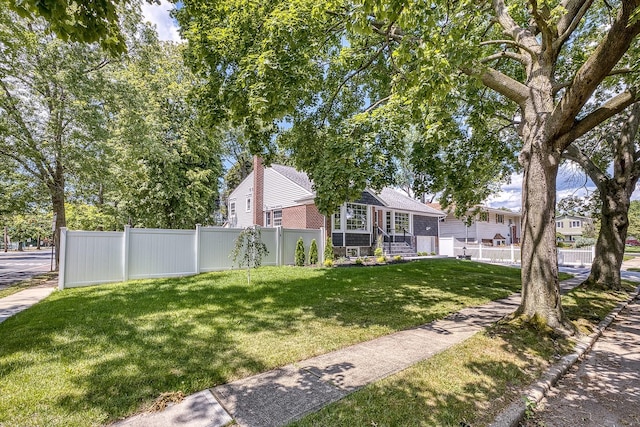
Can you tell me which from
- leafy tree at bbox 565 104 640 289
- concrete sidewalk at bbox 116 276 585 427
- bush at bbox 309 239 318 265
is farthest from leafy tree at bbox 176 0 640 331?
bush at bbox 309 239 318 265

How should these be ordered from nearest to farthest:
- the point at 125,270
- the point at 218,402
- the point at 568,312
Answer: the point at 218,402 < the point at 568,312 < the point at 125,270

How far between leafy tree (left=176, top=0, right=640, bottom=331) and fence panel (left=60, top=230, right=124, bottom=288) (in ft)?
19.1

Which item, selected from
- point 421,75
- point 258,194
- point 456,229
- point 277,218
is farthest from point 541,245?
point 456,229

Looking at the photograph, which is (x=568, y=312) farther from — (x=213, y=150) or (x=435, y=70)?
(x=213, y=150)

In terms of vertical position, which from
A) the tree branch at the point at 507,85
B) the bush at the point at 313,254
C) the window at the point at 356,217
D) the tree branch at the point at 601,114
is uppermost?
the tree branch at the point at 507,85

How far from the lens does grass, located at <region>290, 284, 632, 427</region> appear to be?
2.76 metres

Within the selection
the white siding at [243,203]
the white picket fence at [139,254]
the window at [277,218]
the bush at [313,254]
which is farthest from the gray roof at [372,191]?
the white picket fence at [139,254]

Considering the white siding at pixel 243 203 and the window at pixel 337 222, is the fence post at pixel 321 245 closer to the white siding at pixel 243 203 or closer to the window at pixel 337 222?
the window at pixel 337 222

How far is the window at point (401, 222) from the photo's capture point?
21.3 meters

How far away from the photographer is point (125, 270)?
951cm

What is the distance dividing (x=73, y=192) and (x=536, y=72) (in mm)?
20373

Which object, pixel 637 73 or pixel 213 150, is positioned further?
pixel 213 150

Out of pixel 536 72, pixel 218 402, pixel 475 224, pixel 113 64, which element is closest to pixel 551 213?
pixel 536 72

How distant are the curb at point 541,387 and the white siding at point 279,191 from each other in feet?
43.0
